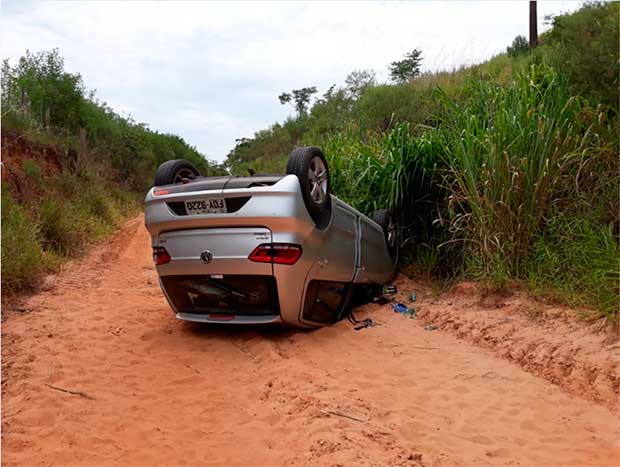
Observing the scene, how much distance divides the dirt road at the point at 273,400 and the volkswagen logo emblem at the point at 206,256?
31.4 inches

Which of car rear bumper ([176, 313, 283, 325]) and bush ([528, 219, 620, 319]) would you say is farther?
car rear bumper ([176, 313, 283, 325])

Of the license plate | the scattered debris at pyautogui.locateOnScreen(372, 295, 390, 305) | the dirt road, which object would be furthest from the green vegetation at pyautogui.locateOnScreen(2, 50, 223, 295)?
the scattered debris at pyautogui.locateOnScreen(372, 295, 390, 305)

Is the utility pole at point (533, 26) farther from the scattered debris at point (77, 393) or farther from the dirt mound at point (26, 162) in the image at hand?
the scattered debris at point (77, 393)

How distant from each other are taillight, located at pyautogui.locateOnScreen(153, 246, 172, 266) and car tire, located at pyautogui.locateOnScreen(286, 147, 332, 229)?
1221mm

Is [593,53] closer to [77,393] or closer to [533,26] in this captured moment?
[77,393]

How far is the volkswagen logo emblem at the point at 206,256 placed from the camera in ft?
13.8

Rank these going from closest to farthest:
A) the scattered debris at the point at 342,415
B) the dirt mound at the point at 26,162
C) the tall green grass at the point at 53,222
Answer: the scattered debris at the point at 342,415 → the tall green grass at the point at 53,222 → the dirt mound at the point at 26,162

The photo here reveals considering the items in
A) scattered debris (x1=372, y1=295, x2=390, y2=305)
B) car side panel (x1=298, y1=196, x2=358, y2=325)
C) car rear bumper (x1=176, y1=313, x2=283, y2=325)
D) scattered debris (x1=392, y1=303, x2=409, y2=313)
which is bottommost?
scattered debris (x1=392, y1=303, x2=409, y2=313)

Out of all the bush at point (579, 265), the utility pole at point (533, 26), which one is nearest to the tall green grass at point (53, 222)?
the bush at point (579, 265)

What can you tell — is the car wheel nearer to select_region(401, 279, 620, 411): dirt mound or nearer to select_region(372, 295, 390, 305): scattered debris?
select_region(372, 295, 390, 305): scattered debris

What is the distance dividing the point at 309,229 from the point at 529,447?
216cm

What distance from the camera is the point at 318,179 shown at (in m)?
4.55

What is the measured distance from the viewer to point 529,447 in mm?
2922

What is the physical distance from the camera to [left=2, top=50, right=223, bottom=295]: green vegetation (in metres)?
6.58
